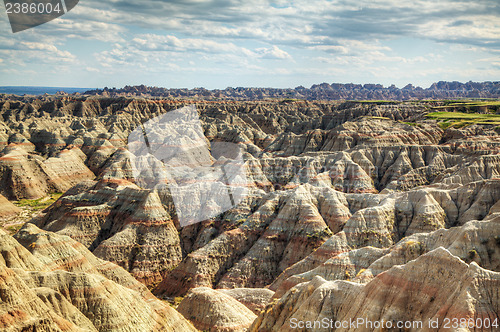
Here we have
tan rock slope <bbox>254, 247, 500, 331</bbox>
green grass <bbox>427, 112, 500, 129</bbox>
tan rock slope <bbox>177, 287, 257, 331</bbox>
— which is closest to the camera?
tan rock slope <bbox>254, 247, 500, 331</bbox>

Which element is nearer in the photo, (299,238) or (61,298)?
(61,298)

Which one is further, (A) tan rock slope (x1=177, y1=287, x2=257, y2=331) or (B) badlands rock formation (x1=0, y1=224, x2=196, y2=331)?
(A) tan rock slope (x1=177, y1=287, x2=257, y2=331)

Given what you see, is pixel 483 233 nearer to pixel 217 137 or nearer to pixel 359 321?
pixel 359 321

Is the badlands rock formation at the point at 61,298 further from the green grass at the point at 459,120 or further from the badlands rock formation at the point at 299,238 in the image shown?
the green grass at the point at 459,120

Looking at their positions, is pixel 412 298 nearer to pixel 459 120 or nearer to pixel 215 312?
pixel 215 312

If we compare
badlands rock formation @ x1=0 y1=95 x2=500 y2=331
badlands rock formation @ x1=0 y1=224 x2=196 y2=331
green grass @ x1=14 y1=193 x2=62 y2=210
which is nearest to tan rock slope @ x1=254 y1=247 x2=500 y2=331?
badlands rock formation @ x1=0 y1=95 x2=500 y2=331

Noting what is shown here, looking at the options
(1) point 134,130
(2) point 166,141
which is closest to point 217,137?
(2) point 166,141

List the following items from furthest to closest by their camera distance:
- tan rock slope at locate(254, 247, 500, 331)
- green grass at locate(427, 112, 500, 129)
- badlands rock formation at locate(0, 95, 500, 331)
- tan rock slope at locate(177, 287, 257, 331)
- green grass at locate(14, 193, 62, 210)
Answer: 1. green grass at locate(427, 112, 500, 129)
2. green grass at locate(14, 193, 62, 210)
3. tan rock slope at locate(177, 287, 257, 331)
4. badlands rock formation at locate(0, 95, 500, 331)
5. tan rock slope at locate(254, 247, 500, 331)

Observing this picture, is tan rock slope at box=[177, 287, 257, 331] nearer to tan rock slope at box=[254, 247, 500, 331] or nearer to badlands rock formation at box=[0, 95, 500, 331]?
badlands rock formation at box=[0, 95, 500, 331]

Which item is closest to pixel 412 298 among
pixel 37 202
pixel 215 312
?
pixel 215 312

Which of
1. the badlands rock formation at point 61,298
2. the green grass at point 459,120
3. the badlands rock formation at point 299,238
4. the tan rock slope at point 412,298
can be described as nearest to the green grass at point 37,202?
the badlands rock formation at point 299,238
